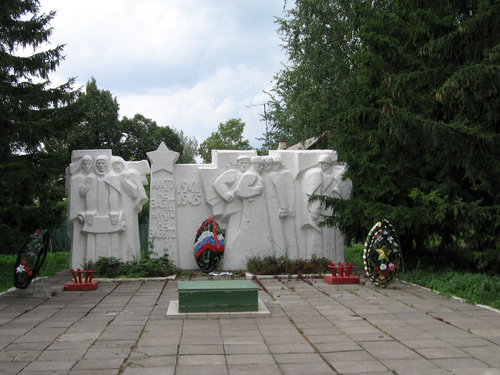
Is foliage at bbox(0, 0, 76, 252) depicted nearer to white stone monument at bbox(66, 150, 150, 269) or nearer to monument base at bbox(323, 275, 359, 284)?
white stone monument at bbox(66, 150, 150, 269)

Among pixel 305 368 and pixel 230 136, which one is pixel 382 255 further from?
pixel 230 136

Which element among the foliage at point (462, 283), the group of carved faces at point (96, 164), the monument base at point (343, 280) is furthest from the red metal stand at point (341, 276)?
the group of carved faces at point (96, 164)

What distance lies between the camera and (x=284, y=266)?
37.7ft

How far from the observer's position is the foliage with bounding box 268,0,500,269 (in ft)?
27.0

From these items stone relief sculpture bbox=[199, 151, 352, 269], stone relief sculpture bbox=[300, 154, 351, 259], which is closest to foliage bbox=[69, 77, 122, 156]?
stone relief sculpture bbox=[199, 151, 352, 269]

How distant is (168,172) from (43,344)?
22.4 ft

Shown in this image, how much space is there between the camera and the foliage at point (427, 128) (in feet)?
27.0

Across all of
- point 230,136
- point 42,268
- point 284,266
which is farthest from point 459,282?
point 230,136

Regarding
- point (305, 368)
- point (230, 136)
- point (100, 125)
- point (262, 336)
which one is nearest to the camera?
point (305, 368)

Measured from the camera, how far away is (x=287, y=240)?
12.3 meters

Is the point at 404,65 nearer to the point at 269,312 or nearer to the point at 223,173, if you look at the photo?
the point at 223,173

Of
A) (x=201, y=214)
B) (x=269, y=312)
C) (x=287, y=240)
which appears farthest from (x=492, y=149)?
(x=201, y=214)

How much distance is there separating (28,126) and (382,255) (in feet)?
Answer: 26.7

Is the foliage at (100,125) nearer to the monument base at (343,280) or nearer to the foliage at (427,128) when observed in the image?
the foliage at (427,128)
